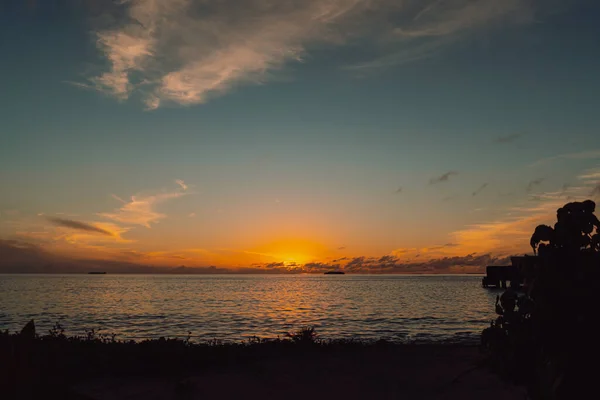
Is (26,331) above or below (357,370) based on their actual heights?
above

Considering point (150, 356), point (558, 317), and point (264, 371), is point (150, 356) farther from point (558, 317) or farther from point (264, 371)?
point (558, 317)

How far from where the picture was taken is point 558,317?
5008 mm

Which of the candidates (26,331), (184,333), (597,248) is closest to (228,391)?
(26,331)

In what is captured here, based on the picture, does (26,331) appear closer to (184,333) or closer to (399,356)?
(399,356)

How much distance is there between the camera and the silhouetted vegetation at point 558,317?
15.5 feet

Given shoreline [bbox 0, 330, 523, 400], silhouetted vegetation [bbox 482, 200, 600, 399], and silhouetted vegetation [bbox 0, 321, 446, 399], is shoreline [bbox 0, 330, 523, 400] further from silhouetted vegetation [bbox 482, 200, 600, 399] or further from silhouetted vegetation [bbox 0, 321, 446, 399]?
silhouetted vegetation [bbox 482, 200, 600, 399]

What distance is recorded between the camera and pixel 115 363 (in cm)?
1237

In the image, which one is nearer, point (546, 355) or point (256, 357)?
point (546, 355)

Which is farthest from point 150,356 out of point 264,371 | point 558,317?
point 558,317

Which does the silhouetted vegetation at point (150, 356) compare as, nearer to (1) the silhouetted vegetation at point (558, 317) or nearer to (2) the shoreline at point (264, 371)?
(2) the shoreline at point (264, 371)

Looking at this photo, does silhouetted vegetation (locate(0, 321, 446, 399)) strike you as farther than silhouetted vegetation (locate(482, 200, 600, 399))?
Yes

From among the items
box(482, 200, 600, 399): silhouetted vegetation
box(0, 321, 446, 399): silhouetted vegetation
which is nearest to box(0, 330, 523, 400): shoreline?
box(0, 321, 446, 399): silhouetted vegetation

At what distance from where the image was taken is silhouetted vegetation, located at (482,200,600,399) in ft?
15.5

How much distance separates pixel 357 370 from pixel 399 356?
2442mm
